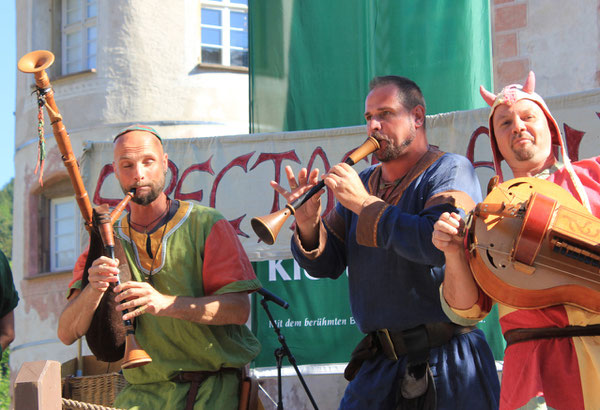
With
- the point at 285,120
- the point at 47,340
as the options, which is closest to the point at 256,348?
the point at 285,120

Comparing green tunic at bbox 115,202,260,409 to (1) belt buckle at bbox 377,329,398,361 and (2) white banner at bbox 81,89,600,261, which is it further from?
(2) white banner at bbox 81,89,600,261

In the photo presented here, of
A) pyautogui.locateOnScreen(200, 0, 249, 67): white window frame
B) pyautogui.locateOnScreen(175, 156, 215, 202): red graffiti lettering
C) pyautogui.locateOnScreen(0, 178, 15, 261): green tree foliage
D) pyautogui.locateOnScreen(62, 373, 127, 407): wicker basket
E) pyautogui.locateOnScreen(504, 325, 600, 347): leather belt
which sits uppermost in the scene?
pyautogui.locateOnScreen(200, 0, 249, 67): white window frame

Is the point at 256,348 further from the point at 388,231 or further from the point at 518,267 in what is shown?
the point at 518,267

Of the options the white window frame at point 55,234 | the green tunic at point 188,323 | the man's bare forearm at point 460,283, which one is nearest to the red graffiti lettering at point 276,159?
the green tunic at point 188,323

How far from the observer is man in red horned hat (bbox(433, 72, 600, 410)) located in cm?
242

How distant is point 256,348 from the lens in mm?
3637

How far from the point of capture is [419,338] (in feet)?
9.78

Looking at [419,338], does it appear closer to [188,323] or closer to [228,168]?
[188,323]

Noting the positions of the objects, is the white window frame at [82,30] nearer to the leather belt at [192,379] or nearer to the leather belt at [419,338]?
the leather belt at [192,379]

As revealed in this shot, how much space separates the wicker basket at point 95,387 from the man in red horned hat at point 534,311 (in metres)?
2.79

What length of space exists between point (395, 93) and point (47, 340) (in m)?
10.7

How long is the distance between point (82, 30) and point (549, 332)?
12492mm

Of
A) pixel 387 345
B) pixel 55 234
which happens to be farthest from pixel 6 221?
pixel 387 345

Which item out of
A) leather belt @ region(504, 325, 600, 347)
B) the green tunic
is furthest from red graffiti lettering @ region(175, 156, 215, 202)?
leather belt @ region(504, 325, 600, 347)
